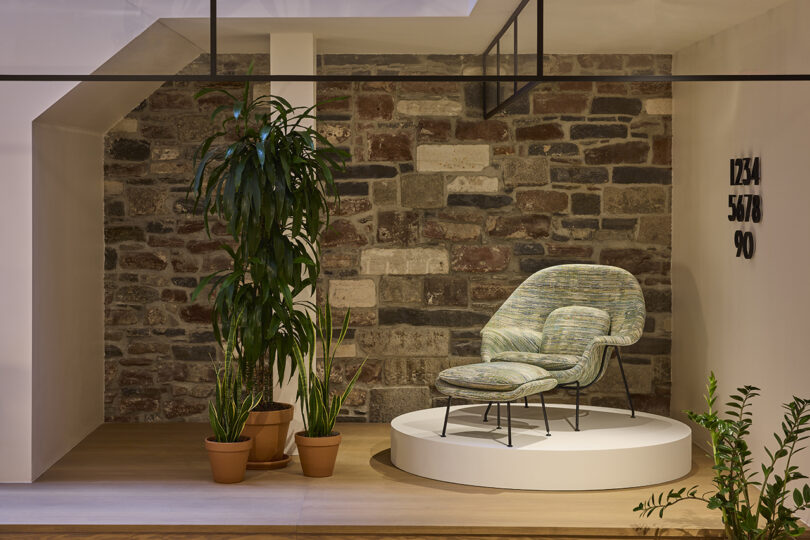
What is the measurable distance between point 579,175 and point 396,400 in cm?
205

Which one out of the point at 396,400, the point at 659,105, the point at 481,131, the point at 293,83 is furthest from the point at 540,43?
the point at 396,400

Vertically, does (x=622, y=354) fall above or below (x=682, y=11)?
below

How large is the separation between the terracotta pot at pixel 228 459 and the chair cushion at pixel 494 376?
1160mm

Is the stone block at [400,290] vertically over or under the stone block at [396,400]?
over

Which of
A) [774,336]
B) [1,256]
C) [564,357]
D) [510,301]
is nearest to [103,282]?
[1,256]

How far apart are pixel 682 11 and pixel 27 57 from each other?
9.02ft

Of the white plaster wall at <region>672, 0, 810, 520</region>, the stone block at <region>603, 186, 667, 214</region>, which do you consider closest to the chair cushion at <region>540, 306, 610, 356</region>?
the white plaster wall at <region>672, 0, 810, 520</region>

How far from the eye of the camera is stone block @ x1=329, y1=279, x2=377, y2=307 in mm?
7086

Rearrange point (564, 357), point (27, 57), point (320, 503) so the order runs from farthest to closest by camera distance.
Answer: point (564, 357) → point (320, 503) → point (27, 57)

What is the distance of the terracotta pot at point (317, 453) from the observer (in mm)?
5484

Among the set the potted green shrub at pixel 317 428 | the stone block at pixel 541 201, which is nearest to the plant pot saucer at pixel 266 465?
the potted green shrub at pixel 317 428

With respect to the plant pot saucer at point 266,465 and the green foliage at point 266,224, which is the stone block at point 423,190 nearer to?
the green foliage at point 266,224

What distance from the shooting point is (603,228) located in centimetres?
707

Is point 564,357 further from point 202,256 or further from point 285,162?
point 202,256
